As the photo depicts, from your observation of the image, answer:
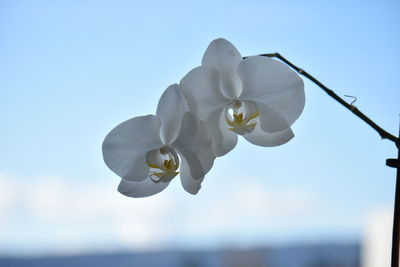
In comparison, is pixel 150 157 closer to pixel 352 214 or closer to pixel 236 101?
pixel 236 101

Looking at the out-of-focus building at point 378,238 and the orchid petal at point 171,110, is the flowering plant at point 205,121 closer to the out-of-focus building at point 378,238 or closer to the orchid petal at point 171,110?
the orchid petal at point 171,110

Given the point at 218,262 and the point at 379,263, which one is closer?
the point at 379,263

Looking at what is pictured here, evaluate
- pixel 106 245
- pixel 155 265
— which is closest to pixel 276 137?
pixel 155 265

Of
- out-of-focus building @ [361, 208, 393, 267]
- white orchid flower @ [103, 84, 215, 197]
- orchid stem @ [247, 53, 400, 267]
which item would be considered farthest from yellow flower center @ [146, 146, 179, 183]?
out-of-focus building @ [361, 208, 393, 267]

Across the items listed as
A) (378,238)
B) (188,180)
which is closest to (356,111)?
(188,180)

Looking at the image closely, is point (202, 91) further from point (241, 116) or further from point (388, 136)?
point (388, 136)

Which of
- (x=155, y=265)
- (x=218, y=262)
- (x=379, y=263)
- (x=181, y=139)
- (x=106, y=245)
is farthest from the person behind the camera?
(x=106, y=245)
